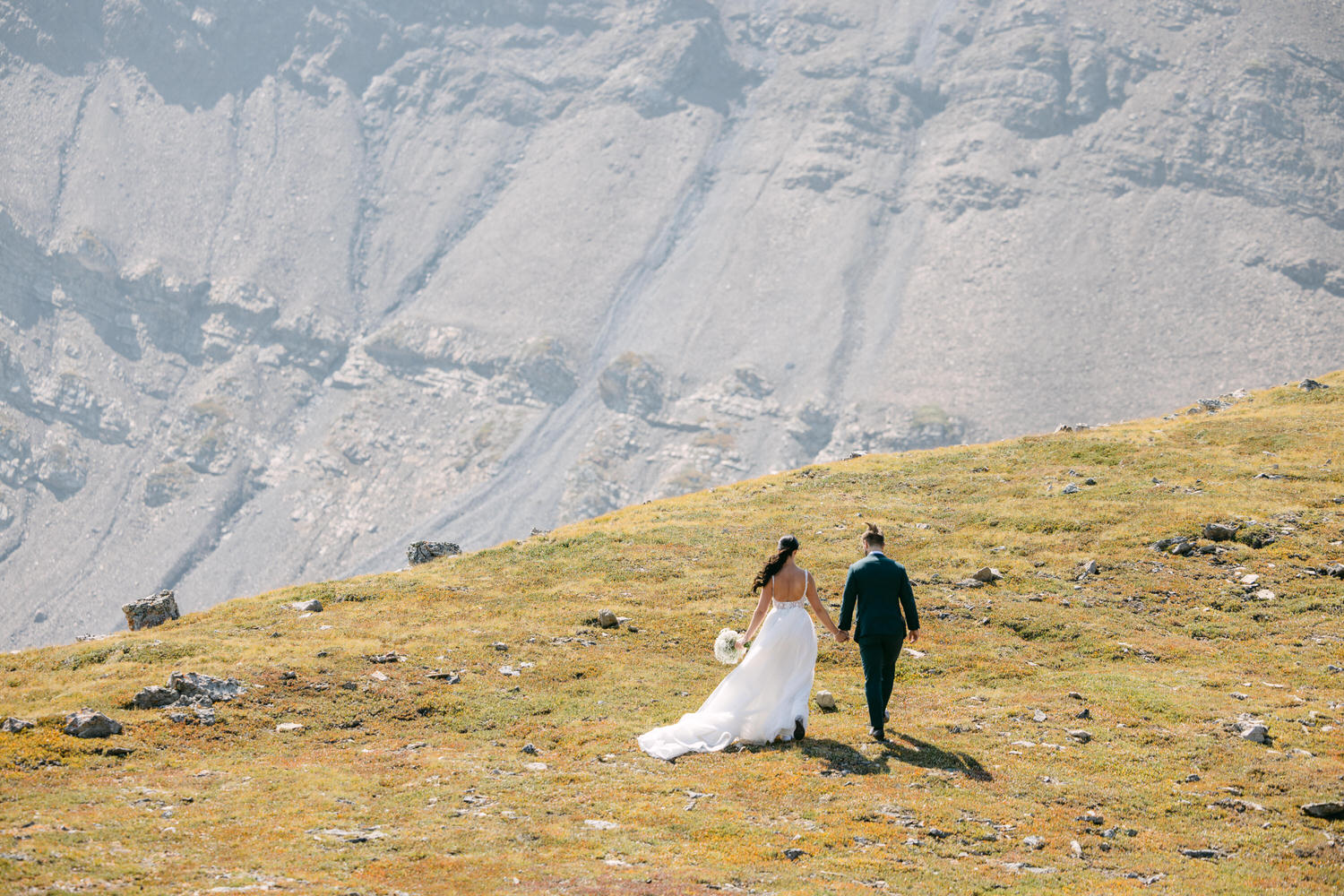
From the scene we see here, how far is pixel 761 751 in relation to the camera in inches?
720

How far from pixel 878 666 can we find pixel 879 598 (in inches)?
48.7

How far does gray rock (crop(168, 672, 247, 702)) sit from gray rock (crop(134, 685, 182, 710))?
0.65 ft

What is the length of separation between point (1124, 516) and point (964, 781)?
20707 mm

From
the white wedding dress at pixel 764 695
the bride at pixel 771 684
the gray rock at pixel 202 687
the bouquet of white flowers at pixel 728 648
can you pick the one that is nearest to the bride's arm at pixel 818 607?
the bride at pixel 771 684

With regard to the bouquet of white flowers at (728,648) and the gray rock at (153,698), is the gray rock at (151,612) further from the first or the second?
the bouquet of white flowers at (728,648)

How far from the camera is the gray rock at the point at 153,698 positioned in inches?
795

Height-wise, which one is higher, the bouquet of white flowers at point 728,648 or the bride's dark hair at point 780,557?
the bride's dark hair at point 780,557

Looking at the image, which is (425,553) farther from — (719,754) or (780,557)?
(780,557)

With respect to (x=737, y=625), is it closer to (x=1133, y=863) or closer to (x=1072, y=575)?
(x=1072, y=575)

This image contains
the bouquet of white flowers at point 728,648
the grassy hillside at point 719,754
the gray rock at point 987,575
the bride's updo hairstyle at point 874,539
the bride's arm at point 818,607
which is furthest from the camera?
the gray rock at point 987,575

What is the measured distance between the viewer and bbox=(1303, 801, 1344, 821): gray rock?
14508 millimetres

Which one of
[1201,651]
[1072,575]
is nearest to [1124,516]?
[1072,575]

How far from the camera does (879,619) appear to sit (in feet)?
60.1

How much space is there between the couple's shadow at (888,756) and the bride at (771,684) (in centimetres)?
42
